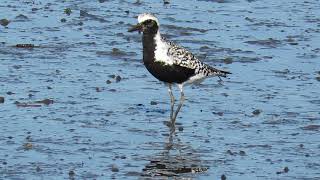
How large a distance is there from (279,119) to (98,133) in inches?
109

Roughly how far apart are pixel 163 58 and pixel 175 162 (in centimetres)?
286

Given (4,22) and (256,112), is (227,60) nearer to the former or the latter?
(256,112)

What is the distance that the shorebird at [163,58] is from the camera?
1773 cm

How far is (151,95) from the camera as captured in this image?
18781 mm

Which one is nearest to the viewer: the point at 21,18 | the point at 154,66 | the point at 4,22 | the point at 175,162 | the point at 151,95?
the point at 175,162

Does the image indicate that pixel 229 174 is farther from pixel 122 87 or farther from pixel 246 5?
pixel 246 5

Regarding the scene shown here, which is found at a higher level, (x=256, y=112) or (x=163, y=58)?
(x=163, y=58)

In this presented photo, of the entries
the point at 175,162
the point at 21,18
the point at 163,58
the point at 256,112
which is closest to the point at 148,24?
the point at 163,58

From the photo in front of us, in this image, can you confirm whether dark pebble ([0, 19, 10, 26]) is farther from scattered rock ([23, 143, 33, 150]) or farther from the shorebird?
scattered rock ([23, 143, 33, 150])

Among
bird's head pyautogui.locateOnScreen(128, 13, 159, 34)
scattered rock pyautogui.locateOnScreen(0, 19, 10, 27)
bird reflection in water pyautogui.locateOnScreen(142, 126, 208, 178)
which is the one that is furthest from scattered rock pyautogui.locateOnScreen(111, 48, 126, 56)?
→ bird reflection in water pyautogui.locateOnScreen(142, 126, 208, 178)

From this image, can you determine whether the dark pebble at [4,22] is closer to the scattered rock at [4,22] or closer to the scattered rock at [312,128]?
the scattered rock at [4,22]

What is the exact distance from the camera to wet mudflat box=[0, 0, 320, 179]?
591 inches

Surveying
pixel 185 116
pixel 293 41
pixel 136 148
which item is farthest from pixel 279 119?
pixel 293 41

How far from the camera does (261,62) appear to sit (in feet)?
70.0
